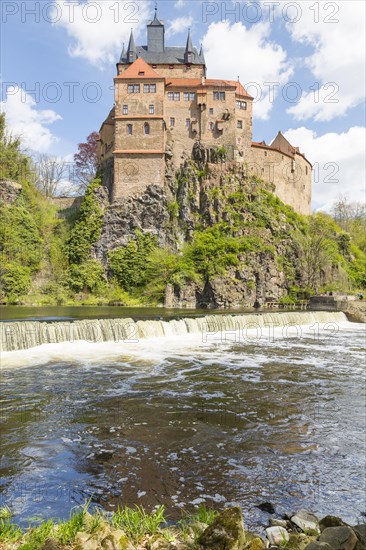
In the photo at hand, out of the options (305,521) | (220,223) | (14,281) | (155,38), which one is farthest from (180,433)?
(155,38)

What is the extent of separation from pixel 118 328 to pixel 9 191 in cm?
3833

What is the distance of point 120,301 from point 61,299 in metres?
6.48

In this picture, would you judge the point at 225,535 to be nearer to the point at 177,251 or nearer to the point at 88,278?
the point at 88,278

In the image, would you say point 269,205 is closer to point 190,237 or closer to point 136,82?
point 190,237

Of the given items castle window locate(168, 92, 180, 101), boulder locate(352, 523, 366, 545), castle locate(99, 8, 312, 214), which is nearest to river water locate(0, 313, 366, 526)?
boulder locate(352, 523, 366, 545)

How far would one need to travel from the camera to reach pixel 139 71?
54.5 metres

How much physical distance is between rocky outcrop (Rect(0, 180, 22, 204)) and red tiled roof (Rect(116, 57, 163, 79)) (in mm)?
19523

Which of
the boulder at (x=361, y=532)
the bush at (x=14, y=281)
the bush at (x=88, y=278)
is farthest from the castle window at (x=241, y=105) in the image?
the boulder at (x=361, y=532)

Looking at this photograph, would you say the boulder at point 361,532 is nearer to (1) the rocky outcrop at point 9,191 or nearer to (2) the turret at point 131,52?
(1) the rocky outcrop at point 9,191

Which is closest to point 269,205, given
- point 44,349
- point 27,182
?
point 27,182

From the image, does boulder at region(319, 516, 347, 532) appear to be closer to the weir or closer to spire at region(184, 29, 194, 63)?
the weir

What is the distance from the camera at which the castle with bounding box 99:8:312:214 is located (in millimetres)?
52625

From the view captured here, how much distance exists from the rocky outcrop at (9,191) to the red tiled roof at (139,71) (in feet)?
64.1

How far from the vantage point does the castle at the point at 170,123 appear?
173 ft
